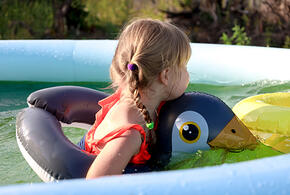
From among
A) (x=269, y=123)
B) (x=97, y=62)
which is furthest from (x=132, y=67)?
(x=97, y=62)

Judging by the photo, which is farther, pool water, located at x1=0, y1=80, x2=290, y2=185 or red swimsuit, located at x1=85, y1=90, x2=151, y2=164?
pool water, located at x1=0, y1=80, x2=290, y2=185

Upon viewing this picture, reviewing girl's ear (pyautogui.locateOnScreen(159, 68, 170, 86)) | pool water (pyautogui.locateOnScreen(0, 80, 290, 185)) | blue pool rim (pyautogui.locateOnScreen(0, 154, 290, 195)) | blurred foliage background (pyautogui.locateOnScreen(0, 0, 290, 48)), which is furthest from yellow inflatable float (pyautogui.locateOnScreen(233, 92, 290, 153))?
blurred foliage background (pyautogui.locateOnScreen(0, 0, 290, 48))

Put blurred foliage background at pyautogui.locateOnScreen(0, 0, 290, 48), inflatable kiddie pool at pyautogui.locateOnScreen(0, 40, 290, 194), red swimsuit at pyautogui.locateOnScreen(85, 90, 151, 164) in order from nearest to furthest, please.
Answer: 1. red swimsuit at pyautogui.locateOnScreen(85, 90, 151, 164)
2. inflatable kiddie pool at pyautogui.locateOnScreen(0, 40, 290, 194)
3. blurred foliage background at pyautogui.locateOnScreen(0, 0, 290, 48)

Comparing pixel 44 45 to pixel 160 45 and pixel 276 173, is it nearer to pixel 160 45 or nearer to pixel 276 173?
pixel 160 45

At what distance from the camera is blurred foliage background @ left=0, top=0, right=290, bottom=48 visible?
6.52 m

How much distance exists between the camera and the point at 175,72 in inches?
77.4

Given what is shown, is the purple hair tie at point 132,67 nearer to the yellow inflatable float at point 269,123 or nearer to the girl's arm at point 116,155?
the girl's arm at point 116,155

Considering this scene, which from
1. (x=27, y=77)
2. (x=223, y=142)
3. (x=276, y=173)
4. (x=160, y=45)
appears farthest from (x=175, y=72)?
(x=27, y=77)

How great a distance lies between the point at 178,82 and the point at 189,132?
0.26 metres

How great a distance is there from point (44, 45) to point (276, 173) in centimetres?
382

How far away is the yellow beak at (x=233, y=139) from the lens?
213 cm

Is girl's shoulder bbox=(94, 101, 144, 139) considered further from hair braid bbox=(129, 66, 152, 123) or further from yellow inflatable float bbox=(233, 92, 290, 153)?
yellow inflatable float bbox=(233, 92, 290, 153)

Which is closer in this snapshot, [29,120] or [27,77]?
[29,120]

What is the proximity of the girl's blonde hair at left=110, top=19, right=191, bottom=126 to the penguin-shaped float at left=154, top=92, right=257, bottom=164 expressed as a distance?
242mm
